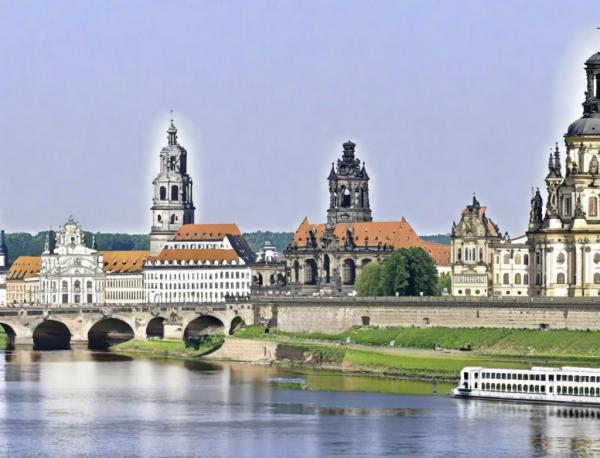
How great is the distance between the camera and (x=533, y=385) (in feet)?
416

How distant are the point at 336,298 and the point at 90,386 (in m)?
38.8

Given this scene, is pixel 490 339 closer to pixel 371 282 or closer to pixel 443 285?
pixel 371 282

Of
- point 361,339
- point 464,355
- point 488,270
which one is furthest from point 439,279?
point 464,355

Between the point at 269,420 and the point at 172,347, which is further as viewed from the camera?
the point at 172,347

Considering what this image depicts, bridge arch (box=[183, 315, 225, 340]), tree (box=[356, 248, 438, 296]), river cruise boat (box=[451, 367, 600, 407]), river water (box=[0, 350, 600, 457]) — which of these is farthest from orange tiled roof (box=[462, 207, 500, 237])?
river cruise boat (box=[451, 367, 600, 407])

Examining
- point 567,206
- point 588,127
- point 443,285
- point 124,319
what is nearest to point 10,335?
point 124,319

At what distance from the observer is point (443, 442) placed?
109 metres

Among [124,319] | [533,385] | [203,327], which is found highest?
[124,319]

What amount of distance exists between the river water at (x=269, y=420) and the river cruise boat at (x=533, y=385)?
159 cm

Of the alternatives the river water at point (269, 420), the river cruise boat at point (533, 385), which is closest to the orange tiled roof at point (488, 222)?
the river water at point (269, 420)

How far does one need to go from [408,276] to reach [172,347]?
1944 centimetres

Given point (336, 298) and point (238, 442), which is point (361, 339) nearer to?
point (336, 298)

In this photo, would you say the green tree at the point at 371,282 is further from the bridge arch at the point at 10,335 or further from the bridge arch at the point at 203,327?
the bridge arch at the point at 10,335

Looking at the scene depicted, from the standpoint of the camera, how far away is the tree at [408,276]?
591 feet
